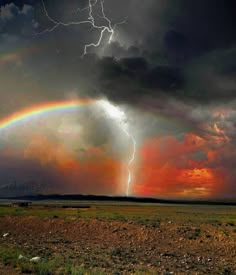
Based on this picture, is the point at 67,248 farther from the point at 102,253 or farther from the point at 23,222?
the point at 23,222

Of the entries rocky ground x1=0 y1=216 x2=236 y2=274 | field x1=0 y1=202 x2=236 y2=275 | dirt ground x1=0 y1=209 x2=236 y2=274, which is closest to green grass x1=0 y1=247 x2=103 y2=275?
field x1=0 y1=202 x2=236 y2=275

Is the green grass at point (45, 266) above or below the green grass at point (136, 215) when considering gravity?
below

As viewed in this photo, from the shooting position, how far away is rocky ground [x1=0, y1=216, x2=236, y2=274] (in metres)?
23.4

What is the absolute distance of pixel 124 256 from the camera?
26359mm

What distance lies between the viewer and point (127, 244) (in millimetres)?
34844

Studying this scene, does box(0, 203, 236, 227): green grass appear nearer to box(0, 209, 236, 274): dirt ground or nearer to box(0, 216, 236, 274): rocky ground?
box(0, 209, 236, 274): dirt ground

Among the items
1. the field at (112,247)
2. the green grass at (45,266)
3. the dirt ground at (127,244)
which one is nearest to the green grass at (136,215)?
the dirt ground at (127,244)

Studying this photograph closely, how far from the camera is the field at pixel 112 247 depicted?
21.3m

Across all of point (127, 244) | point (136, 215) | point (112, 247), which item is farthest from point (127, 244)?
point (136, 215)

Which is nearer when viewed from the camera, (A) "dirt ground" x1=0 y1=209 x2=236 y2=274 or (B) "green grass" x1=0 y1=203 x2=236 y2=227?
(A) "dirt ground" x1=0 y1=209 x2=236 y2=274

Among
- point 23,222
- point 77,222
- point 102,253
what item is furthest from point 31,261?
point 23,222

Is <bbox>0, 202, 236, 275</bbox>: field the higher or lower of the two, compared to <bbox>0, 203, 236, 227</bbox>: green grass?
lower

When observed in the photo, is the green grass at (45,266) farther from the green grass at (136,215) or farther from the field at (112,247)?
the green grass at (136,215)

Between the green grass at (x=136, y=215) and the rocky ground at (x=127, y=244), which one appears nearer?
the rocky ground at (x=127, y=244)
